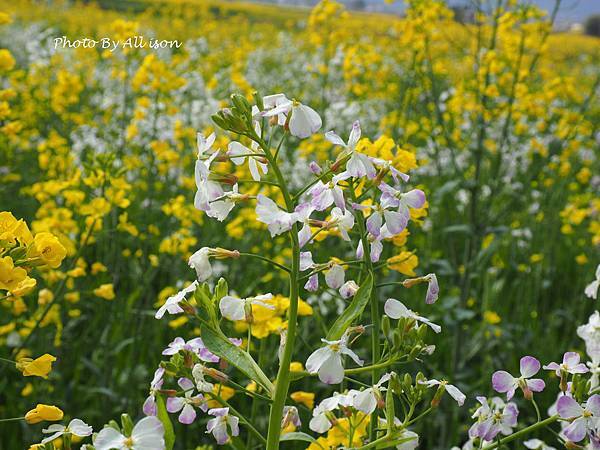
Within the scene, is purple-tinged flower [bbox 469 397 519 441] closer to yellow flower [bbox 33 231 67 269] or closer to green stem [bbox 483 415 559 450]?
green stem [bbox 483 415 559 450]

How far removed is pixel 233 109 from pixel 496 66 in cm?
267

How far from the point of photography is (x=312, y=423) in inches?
50.0

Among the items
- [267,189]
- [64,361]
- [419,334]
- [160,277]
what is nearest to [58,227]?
[64,361]

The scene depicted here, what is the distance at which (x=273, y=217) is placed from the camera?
3.56 ft

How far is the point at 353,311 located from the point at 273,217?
0.19m

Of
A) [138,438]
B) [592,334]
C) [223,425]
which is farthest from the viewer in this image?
[592,334]

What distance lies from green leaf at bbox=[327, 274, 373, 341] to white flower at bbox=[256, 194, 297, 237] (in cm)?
16

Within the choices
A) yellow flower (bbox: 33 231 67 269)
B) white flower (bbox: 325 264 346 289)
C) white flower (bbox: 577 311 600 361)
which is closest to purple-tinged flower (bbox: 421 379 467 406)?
white flower (bbox: 325 264 346 289)

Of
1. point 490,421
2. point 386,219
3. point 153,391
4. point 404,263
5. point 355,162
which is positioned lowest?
point 490,421

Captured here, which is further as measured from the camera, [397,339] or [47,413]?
[47,413]

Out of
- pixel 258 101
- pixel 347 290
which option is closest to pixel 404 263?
pixel 347 290

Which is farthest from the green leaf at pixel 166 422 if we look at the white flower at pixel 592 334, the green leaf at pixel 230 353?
the white flower at pixel 592 334

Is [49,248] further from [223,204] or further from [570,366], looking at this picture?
[570,366]

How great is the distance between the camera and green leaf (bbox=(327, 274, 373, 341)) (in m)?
1.13
